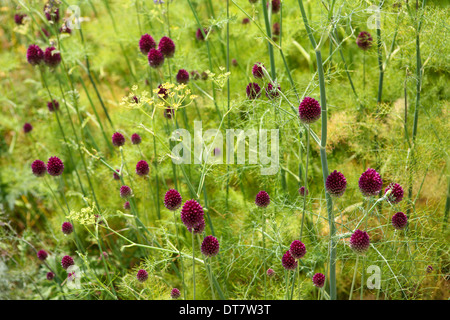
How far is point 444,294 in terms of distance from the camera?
6.02 feet

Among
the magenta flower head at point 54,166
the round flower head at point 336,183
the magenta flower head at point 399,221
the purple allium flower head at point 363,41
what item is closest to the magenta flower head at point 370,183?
the round flower head at point 336,183

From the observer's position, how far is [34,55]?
1996mm

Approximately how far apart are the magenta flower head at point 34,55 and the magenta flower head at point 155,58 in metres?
0.69

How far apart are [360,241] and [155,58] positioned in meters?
1.07

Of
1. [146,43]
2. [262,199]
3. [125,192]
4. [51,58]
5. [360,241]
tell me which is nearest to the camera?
[360,241]

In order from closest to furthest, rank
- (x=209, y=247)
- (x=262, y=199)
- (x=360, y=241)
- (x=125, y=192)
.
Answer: (x=360, y=241), (x=209, y=247), (x=262, y=199), (x=125, y=192)

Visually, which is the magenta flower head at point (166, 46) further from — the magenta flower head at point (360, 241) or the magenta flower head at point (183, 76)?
the magenta flower head at point (360, 241)

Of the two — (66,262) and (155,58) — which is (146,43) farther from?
(66,262)

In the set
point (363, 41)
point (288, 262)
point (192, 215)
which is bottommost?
point (288, 262)

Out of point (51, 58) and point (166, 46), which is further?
point (51, 58)

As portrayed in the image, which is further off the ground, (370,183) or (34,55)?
(34,55)

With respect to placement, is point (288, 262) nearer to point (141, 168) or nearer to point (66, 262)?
point (141, 168)

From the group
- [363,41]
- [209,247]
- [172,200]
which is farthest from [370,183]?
[363,41]
